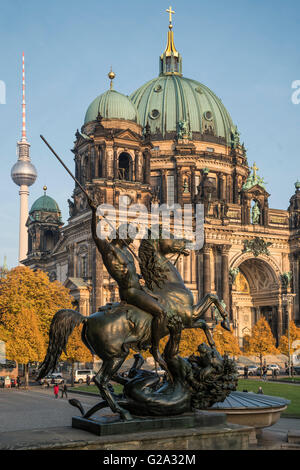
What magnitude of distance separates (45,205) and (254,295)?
3774 cm

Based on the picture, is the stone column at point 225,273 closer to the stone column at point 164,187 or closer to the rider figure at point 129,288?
the stone column at point 164,187

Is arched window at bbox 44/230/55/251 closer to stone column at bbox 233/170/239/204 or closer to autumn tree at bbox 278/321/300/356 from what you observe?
stone column at bbox 233/170/239/204

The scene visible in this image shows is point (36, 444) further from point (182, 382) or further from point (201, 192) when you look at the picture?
point (201, 192)

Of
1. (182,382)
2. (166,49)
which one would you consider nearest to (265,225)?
(166,49)

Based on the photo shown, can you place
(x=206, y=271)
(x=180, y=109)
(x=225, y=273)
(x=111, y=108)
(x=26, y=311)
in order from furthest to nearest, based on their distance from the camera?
(x=180, y=109) < (x=225, y=273) < (x=206, y=271) < (x=111, y=108) < (x=26, y=311)

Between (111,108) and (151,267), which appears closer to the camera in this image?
(151,267)

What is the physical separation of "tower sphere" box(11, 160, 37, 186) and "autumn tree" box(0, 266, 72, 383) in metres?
119

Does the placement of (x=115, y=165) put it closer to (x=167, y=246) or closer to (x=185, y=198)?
(x=185, y=198)

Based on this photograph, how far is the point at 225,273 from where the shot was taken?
7762 cm

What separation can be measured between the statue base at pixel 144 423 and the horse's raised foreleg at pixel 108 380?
19cm

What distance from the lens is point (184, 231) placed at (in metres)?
74.9

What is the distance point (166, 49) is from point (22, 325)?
70.4 m

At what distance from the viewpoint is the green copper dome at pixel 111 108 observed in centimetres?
7419

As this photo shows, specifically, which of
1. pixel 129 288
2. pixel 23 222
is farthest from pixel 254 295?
pixel 23 222
